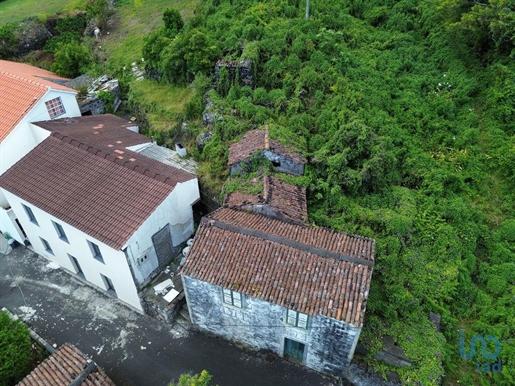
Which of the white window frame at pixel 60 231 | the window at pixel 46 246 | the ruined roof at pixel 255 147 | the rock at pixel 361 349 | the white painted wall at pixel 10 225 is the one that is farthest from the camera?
the white painted wall at pixel 10 225

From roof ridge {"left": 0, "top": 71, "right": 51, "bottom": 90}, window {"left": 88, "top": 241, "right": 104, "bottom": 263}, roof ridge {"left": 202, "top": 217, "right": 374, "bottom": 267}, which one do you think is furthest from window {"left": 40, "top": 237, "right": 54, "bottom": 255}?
roof ridge {"left": 202, "top": 217, "right": 374, "bottom": 267}

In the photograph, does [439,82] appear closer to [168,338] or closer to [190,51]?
[190,51]

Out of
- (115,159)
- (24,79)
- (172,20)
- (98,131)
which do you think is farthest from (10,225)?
(172,20)

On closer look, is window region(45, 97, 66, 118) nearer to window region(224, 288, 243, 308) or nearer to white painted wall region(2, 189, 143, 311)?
white painted wall region(2, 189, 143, 311)

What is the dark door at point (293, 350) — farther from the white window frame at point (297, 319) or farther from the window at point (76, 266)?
the window at point (76, 266)

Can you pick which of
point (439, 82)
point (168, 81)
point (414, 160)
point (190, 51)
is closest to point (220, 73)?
point (190, 51)

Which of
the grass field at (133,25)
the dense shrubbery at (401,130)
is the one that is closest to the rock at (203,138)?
the dense shrubbery at (401,130)

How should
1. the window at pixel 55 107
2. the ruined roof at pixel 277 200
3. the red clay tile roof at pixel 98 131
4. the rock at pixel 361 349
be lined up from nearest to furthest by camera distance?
the rock at pixel 361 349 → the ruined roof at pixel 277 200 → the red clay tile roof at pixel 98 131 → the window at pixel 55 107
